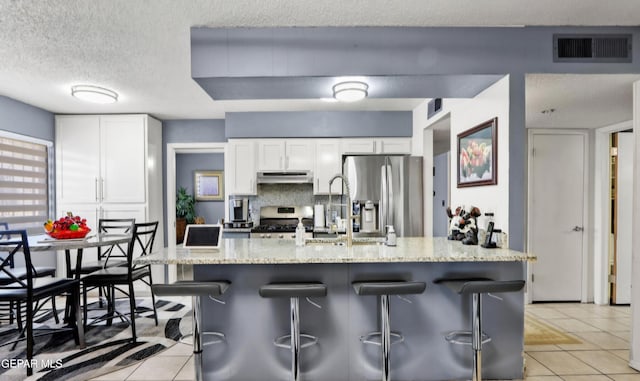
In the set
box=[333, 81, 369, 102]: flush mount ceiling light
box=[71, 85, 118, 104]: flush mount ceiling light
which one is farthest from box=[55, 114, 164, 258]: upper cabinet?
box=[333, 81, 369, 102]: flush mount ceiling light

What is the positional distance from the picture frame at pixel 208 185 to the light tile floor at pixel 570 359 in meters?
4.70

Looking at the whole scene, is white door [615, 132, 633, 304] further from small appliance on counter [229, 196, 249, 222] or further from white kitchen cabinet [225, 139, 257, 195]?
small appliance on counter [229, 196, 249, 222]

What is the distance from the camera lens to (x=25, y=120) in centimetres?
409

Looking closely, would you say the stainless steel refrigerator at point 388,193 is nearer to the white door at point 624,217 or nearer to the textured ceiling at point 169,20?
the textured ceiling at point 169,20

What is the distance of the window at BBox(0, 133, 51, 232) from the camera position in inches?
154

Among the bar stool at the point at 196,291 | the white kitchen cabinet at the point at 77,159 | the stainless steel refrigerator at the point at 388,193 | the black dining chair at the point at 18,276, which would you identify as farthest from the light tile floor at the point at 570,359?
the white kitchen cabinet at the point at 77,159

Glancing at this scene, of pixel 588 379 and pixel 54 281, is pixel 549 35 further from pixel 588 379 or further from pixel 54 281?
pixel 54 281

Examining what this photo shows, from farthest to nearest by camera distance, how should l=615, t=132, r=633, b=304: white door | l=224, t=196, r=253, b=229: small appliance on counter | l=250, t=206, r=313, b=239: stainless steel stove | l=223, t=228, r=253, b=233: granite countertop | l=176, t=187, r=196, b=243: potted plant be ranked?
l=176, t=187, r=196, b=243: potted plant < l=250, t=206, r=313, b=239: stainless steel stove < l=224, t=196, r=253, b=229: small appliance on counter < l=223, t=228, r=253, b=233: granite countertop < l=615, t=132, r=633, b=304: white door

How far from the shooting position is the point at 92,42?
8.25 feet

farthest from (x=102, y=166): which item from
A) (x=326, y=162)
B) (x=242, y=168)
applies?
(x=326, y=162)

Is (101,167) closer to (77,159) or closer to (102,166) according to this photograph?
(102,166)

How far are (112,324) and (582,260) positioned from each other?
18.1 feet

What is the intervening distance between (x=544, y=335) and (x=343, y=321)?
7.23 feet

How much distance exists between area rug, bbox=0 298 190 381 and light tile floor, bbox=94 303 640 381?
16 centimetres
